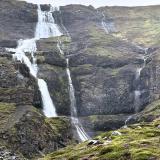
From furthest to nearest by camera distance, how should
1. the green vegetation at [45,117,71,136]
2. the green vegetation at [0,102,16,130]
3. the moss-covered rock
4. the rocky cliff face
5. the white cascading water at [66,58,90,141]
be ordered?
the white cascading water at [66,58,90,141]
the green vegetation at [45,117,71,136]
the rocky cliff face
the green vegetation at [0,102,16,130]
the moss-covered rock

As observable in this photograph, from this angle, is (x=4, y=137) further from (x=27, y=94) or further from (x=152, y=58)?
(x=152, y=58)

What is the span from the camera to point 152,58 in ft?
630

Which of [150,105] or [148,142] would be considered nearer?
[148,142]

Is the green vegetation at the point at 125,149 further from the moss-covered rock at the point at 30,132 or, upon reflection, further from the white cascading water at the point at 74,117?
the white cascading water at the point at 74,117

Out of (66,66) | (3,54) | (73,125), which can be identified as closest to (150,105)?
(73,125)

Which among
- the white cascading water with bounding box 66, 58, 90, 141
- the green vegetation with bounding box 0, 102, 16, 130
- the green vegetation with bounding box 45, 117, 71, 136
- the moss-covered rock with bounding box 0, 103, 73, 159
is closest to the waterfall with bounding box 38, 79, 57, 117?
the white cascading water with bounding box 66, 58, 90, 141

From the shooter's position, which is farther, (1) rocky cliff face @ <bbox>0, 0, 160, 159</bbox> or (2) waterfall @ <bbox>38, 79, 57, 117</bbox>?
(2) waterfall @ <bbox>38, 79, 57, 117</bbox>

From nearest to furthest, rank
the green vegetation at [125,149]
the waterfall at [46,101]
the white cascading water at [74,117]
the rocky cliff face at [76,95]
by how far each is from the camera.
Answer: the green vegetation at [125,149]
the rocky cliff face at [76,95]
the white cascading water at [74,117]
the waterfall at [46,101]

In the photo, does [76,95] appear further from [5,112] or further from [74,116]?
[5,112]

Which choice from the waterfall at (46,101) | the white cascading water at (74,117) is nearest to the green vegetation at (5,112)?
the waterfall at (46,101)

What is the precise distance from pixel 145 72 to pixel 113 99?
16709 millimetres

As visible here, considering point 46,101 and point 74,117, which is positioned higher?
point 46,101

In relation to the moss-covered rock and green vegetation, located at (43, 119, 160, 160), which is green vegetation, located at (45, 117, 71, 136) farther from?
green vegetation, located at (43, 119, 160, 160)

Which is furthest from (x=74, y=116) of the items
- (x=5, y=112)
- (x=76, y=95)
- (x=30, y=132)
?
(x=30, y=132)
